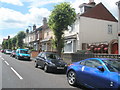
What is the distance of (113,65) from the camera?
5.84 m

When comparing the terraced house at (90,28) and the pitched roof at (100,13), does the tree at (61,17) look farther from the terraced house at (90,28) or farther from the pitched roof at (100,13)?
the pitched roof at (100,13)

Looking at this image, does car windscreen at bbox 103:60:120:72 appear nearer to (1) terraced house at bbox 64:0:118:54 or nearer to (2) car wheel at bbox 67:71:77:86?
(2) car wheel at bbox 67:71:77:86

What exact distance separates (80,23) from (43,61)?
12.4m

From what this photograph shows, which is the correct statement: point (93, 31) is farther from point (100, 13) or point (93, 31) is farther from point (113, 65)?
point (113, 65)

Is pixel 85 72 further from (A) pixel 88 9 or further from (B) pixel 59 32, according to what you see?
(A) pixel 88 9

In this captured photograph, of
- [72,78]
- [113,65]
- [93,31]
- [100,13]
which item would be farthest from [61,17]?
[100,13]

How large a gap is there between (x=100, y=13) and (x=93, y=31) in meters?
3.94

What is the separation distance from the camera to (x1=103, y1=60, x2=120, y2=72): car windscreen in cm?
554

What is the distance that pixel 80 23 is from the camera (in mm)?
22750

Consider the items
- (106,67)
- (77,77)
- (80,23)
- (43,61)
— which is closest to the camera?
(106,67)

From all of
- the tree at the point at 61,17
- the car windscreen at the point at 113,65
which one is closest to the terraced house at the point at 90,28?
Result: the tree at the point at 61,17

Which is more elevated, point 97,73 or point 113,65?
point 113,65

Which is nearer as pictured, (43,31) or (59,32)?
(59,32)

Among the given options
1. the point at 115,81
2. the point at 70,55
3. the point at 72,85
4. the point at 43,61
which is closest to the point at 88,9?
the point at 70,55
